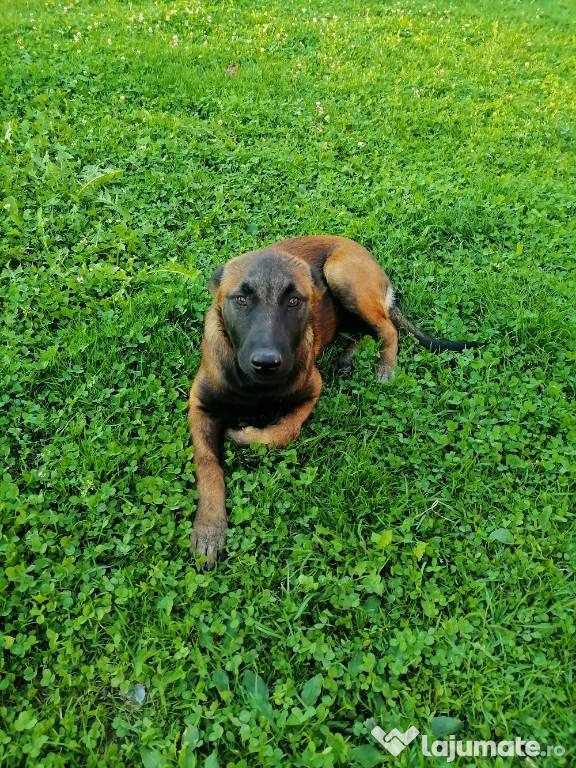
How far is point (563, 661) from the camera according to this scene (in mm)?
2826

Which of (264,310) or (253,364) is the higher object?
(264,310)

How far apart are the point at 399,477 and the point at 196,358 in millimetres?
1616

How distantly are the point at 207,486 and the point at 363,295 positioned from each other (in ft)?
6.47

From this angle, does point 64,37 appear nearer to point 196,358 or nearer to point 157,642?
point 196,358

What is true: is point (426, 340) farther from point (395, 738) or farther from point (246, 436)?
point (395, 738)

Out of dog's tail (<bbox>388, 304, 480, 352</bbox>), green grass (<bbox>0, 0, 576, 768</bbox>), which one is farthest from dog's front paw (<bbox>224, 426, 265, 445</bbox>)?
dog's tail (<bbox>388, 304, 480, 352</bbox>)

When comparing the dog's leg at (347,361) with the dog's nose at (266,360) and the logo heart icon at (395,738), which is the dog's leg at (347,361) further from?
the logo heart icon at (395,738)

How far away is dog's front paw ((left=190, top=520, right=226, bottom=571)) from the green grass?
66mm

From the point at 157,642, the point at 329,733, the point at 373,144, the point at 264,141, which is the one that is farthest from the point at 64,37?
the point at 329,733

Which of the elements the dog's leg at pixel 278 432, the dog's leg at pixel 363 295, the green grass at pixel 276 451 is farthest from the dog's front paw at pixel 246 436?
the dog's leg at pixel 363 295

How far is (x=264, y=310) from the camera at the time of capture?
3576mm

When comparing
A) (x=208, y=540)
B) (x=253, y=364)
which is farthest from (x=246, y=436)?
(x=208, y=540)

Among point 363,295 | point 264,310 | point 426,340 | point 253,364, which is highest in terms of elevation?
point 264,310

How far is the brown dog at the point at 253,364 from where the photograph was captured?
11.2ft
